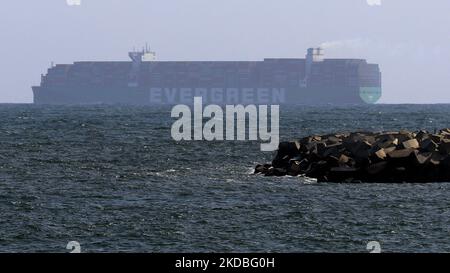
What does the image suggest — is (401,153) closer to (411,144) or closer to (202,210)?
(411,144)

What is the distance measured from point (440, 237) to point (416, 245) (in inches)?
42.2

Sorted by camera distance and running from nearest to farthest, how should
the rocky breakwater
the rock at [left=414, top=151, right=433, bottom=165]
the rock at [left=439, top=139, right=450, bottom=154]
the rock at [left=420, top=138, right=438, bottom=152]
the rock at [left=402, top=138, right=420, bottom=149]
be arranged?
the rock at [left=414, top=151, right=433, bottom=165] → the rocky breakwater → the rock at [left=439, top=139, right=450, bottom=154] → the rock at [left=420, top=138, right=438, bottom=152] → the rock at [left=402, top=138, right=420, bottom=149]

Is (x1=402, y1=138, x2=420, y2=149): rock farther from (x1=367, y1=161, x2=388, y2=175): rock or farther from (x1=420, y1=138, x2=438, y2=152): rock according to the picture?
(x1=367, y1=161, x2=388, y2=175): rock

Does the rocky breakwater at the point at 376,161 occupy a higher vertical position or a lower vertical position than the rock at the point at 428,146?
lower

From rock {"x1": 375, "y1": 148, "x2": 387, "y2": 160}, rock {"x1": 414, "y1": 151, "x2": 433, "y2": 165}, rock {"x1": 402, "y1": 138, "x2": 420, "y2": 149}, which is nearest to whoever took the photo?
rock {"x1": 414, "y1": 151, "x2": 433, "y2": 165}

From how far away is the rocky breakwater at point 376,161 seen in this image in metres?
30.6

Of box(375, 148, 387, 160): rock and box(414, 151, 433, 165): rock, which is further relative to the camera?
box(375, 148, 387, 160): rock

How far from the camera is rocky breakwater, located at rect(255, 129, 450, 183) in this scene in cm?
3064

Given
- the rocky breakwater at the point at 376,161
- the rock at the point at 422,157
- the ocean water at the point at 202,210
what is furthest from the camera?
the rocky breakwater at the point at 376,161

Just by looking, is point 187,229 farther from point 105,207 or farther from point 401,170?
point 401,170

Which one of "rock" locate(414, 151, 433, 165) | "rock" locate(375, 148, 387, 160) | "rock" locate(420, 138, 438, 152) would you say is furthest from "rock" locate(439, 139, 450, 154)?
"rock" locate(375, 148, 387, 160)

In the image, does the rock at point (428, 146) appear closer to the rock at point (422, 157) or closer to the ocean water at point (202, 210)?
the rock at point (422, 157)

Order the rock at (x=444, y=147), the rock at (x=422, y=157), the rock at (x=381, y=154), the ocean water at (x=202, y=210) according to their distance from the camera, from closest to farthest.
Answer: the ocean water at (x=202, y=210)
the rock at (x=422, y=157)
the rock at (x=381, y=154)
the rock at (x=444, y=147)

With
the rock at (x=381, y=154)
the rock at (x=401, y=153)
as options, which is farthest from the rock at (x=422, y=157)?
the rock at (x=381, y=154)
